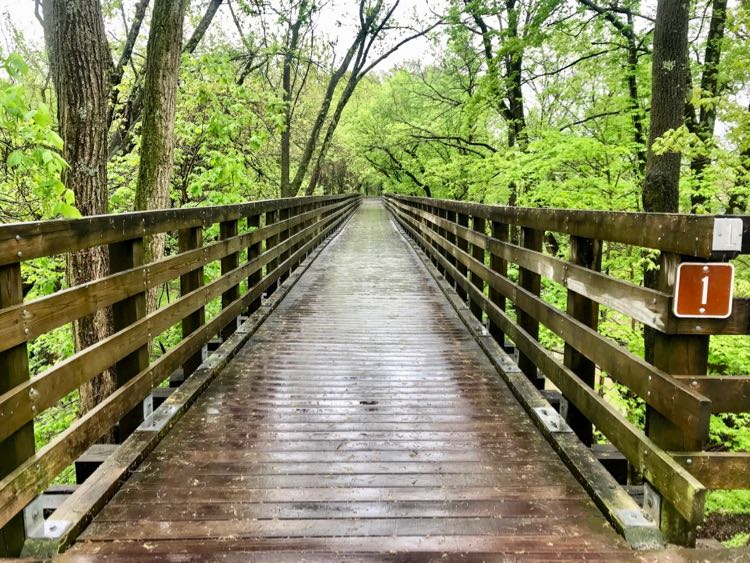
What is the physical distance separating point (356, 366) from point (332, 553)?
2.47 metres

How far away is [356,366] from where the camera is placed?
459 centimetres

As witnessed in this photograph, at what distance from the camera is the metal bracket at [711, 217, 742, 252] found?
1.92 m

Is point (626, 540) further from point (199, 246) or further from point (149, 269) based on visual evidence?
point (199, 246)

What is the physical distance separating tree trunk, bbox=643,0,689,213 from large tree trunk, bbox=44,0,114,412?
20.5 ft

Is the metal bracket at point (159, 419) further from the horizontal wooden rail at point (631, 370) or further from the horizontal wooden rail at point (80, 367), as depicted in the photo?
the horizontal wooden rail at point (631, 370)

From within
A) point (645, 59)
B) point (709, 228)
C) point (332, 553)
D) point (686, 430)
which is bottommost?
point (332, 553)

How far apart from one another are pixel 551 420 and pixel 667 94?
5848 millimetres

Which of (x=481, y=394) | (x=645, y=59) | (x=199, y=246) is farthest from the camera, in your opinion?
(x=645, y=59)

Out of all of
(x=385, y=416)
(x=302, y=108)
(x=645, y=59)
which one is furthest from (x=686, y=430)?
(x=302, y=108)

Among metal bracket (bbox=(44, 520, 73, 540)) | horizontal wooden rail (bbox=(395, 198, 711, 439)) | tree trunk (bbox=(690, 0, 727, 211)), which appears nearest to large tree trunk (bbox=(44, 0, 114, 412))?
metal bracket (bbox=(44, 520, 73, 540))

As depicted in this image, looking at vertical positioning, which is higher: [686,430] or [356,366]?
[686,430]

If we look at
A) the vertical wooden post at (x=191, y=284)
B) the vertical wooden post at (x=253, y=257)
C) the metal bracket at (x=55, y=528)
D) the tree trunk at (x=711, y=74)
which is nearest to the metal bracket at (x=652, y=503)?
the metal bracket at (x=55, y=528)

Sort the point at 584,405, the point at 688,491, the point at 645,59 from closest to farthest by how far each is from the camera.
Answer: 1. the point at 688,491
2. the point at 584,405
3. the point at 645,59

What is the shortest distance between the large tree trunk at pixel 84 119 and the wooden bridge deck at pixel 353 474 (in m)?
1.54
